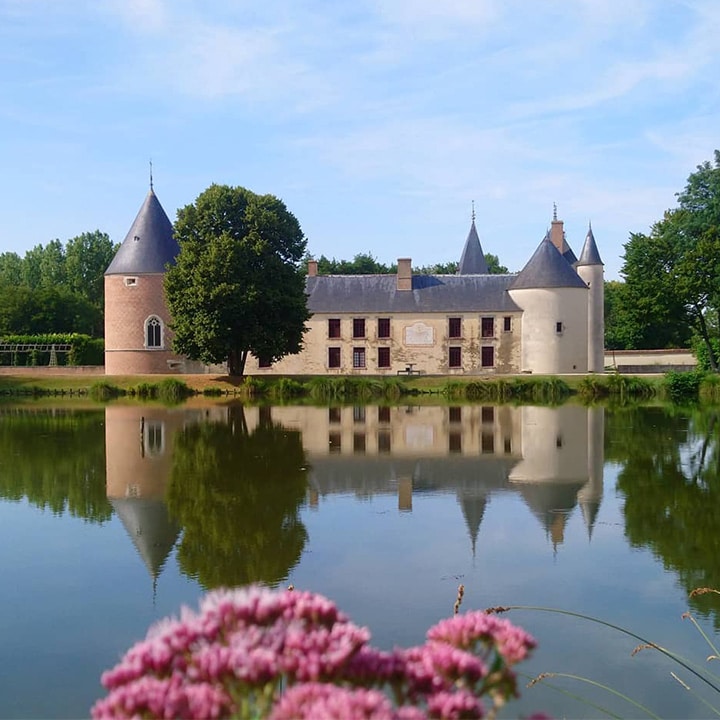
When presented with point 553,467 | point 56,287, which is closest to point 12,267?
point 56,287

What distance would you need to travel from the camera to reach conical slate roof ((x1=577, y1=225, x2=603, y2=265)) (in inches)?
1644

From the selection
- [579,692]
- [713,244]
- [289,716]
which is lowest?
[579,692]

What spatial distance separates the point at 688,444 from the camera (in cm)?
1673

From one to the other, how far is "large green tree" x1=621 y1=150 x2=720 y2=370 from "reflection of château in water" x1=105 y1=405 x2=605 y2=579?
15699mm

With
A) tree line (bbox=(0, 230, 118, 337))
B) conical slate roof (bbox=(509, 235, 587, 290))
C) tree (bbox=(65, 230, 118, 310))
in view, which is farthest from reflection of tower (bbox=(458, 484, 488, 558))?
tree (bbox=(65, 230, 118, 310))

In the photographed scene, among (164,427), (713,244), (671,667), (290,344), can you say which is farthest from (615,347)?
(671,667)

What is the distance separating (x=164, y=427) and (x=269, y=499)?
32.4 ft

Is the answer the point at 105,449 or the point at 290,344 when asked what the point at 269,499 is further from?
the point at 290,344

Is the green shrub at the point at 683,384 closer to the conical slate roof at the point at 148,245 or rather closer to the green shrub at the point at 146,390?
the green shrub at the point at 146,390

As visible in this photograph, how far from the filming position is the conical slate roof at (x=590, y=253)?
1644 inches

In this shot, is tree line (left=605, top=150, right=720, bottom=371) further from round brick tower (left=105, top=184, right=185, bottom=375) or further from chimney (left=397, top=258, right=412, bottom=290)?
round brick tower (left=105, top=184, right=185, bottom=375)

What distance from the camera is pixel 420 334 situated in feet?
136

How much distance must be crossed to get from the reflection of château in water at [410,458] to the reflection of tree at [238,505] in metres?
0.28

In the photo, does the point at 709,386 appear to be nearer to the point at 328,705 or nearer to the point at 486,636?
the point at 486,636
